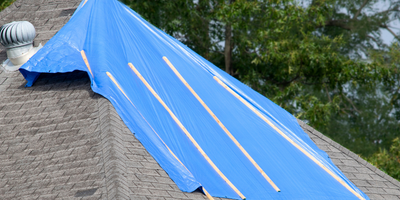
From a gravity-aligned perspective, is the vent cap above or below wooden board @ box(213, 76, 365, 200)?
below

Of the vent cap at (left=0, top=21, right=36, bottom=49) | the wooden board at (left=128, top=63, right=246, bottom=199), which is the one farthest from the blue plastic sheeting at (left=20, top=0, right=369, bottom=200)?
the vent cap at (left=0, top=21, right=36, bottom=49)

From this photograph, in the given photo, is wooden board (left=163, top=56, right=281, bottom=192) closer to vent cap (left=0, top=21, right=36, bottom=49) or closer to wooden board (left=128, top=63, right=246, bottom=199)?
wooden board (left=128, top=63, right=246, bottom=199)

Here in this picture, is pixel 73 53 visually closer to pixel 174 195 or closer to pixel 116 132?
pixel 116 132

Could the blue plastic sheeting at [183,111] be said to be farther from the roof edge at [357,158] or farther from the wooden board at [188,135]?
the roof edge at [357,158]

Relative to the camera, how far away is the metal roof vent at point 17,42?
29.4ft

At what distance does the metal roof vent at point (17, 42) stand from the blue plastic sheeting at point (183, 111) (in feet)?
2.42

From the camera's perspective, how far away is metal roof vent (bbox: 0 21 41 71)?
8969mm

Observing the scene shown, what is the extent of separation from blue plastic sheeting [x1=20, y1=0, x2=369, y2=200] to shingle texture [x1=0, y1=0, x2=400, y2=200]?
25cm

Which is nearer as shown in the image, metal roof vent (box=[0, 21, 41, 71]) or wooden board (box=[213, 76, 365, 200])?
wooden board (box=[213, 76, 365, 200])

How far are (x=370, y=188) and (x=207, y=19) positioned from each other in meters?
10.4

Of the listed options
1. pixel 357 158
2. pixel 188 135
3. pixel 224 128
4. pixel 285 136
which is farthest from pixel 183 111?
pixel 357 158

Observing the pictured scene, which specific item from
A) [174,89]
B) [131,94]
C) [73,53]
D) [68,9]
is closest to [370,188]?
[174,89]

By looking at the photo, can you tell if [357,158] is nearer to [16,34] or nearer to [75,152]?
[75,152]

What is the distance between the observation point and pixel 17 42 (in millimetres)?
9039
